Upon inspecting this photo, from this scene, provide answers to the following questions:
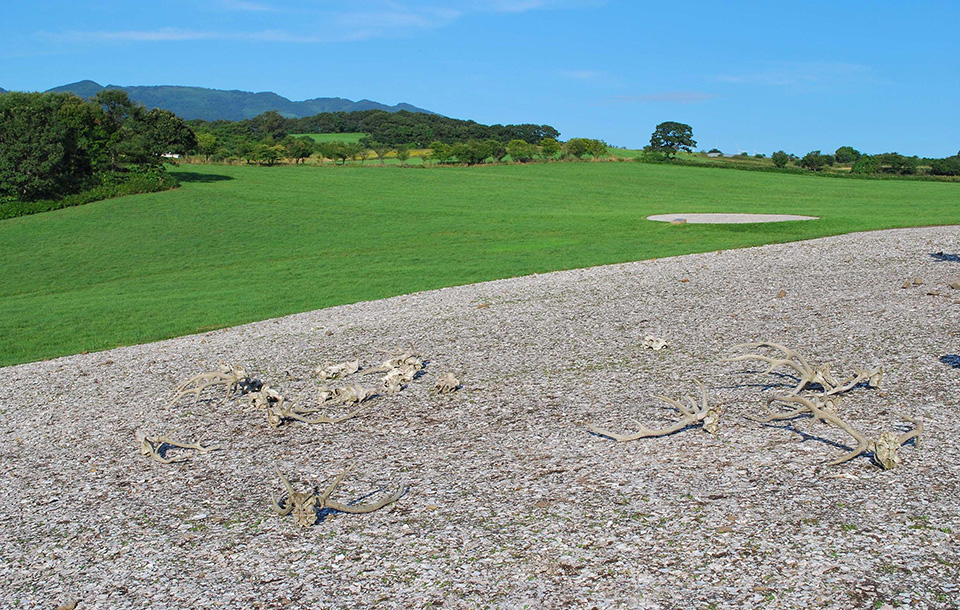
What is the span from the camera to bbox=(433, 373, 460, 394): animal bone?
8586 mm

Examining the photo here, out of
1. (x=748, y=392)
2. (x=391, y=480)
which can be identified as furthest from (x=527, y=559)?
(x=748, y=392)

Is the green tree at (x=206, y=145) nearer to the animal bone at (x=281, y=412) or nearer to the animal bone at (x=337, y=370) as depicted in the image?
the animal bone at (x=337, y=370)

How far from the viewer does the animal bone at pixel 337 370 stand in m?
9.67

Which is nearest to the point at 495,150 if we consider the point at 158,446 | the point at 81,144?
the point at 81,144

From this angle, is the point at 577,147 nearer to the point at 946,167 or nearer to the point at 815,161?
the point at 815,161

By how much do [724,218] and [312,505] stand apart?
2996 centimetres

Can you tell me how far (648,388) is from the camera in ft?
27.5

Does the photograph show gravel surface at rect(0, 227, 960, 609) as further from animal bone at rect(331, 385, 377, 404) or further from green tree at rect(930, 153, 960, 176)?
green tree at rect(930, 153, 960, 176)

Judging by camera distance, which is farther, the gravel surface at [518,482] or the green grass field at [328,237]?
the green grass field at [328,237]

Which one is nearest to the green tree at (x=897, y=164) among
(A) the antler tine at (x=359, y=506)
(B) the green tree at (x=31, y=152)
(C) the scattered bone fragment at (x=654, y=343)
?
(B) the green tree at (x=31, y=152)

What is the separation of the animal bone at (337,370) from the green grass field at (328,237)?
6.40 meters

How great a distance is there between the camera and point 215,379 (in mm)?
9719

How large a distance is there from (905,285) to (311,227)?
27.3 meters

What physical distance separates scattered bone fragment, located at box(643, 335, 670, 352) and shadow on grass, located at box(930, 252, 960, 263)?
9252 millimetres
